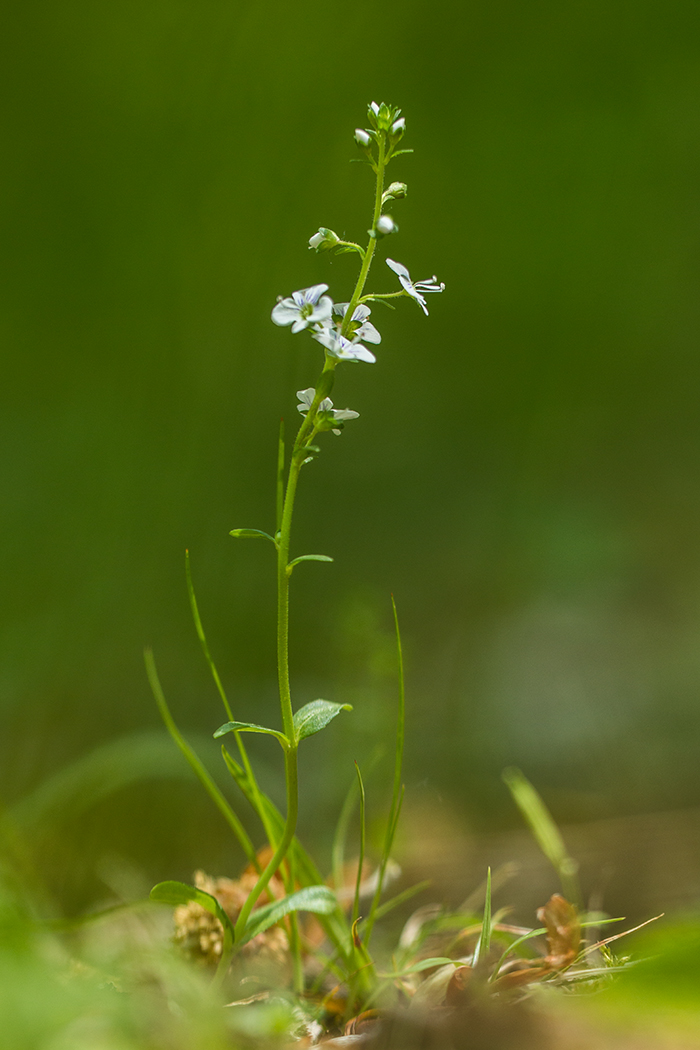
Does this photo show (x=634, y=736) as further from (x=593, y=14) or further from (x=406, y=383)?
(x=593, y=14)

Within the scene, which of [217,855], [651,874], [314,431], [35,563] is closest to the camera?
[314,431]

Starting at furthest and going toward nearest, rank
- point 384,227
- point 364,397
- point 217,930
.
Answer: point 364,397, point 217,930, point 384,227

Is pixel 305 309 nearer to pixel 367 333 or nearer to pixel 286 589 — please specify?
pixel 367 333

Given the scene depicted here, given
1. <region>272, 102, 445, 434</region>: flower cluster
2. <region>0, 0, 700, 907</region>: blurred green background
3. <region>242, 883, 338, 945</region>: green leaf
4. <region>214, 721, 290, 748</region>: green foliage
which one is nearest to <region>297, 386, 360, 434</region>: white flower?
<region>272, 102, 445, 434</region>: flower cluster

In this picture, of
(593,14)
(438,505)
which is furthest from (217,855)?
(593,14)

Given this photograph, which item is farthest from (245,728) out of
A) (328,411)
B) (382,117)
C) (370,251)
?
(382,117)

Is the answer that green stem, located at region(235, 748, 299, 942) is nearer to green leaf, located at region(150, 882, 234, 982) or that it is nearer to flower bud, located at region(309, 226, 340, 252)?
green leaf, located at region(150, 882, 234, 982)
